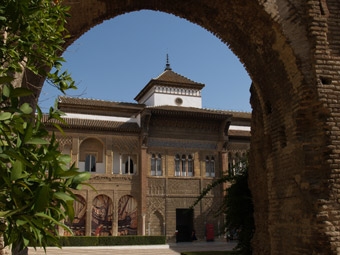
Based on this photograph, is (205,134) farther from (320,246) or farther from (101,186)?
(320,246)

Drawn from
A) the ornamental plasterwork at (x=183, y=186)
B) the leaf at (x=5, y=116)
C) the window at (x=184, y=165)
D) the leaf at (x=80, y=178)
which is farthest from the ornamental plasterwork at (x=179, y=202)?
the leaf at (x=5, y=116)

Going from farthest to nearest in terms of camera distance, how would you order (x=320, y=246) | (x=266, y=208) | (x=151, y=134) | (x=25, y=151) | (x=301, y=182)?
1. (x=151, y=134)
2. (x=266, y=208)
3. (x=301, y=182)
4. (x=320, y=246)
5. (x=25, y=151)

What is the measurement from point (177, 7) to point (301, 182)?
4.27m

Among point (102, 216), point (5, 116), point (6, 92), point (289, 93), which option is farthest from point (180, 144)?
point (5, 116)

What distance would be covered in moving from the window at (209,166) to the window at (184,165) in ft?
3.74

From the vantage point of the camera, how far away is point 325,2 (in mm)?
6453

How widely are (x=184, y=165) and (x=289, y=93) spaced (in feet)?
64.3

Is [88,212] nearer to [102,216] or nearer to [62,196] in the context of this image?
[102,216]

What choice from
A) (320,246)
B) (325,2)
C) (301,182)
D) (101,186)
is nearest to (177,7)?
(325,2)

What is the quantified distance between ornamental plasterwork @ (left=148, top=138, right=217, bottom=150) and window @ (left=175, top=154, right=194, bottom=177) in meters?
0.72

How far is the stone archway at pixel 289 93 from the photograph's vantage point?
5.92 m

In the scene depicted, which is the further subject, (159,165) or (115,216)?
(159,165)

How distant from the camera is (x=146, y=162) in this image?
25.1 meters

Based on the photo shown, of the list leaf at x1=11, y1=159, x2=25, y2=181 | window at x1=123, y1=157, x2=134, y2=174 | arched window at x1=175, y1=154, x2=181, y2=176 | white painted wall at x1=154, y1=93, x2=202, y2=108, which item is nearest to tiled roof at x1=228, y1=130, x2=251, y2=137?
white painted wall at x1=154, y1=93, x2=202, y2=108
